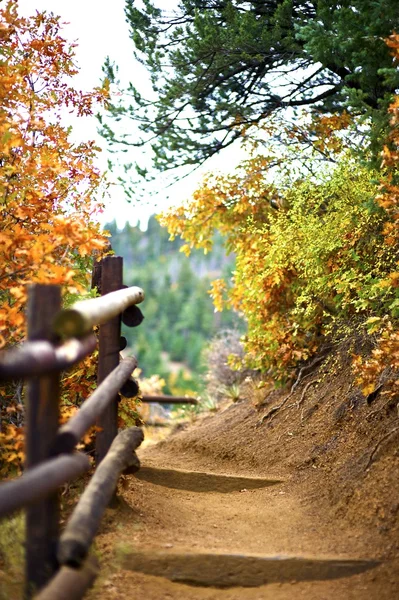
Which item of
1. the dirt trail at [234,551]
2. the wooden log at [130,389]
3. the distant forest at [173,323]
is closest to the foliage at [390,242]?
the dirt trail at [234,551]

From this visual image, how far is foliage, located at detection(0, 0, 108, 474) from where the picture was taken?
177 inches

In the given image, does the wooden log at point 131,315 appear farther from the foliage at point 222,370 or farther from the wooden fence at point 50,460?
the foliage at point 222,370

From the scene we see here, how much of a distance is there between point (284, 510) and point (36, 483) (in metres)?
3.40

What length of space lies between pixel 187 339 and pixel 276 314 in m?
86.7

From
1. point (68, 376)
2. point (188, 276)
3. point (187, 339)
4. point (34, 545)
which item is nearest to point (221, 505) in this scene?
point (68, 376)

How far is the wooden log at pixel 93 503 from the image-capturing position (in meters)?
3.19

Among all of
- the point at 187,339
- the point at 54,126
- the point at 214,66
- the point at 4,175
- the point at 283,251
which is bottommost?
the point at 187,339

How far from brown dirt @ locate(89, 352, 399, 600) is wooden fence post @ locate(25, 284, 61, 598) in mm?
611

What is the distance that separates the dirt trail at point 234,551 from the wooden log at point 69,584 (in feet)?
1.46

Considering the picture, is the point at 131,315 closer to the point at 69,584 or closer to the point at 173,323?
the point at 69,584

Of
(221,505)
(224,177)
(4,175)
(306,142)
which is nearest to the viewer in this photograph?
(4,175)

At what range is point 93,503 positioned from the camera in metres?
3.60

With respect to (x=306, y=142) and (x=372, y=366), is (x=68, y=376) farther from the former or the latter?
(x=306, y=142)

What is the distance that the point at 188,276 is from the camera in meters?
106
